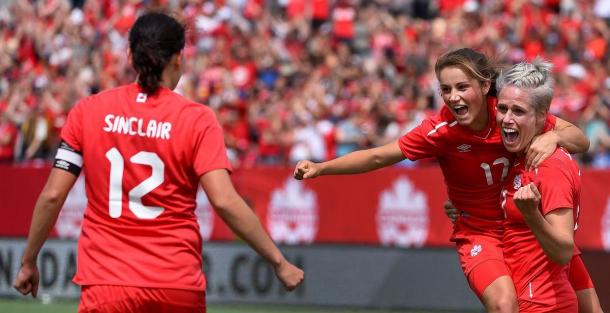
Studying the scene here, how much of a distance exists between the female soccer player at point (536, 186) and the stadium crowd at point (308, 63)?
7365 mm

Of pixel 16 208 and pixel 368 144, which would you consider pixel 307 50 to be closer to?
pixel 368 144

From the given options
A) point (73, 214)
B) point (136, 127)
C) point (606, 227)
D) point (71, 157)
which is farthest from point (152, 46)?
point (73, 214)

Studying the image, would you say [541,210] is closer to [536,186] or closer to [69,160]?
[536,186]

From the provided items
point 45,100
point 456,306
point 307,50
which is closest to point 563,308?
point 456,306

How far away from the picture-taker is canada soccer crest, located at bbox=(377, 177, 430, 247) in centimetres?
1269

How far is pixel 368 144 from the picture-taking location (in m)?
15.0

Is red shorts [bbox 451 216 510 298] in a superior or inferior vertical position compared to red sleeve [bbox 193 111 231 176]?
inferior

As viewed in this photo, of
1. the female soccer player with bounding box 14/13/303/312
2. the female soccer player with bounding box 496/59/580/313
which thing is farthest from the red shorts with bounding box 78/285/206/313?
the female soccer player with bounding box 496/59/580/313

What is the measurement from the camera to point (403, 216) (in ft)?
41.9

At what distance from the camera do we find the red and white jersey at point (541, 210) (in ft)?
18.8

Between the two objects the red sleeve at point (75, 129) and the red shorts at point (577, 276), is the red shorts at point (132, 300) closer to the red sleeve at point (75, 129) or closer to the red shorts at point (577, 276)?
the red sleeve at point (75, 129)

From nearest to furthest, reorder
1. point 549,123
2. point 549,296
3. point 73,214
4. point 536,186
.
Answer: point 536,186 → point 549,296 → point 549,123 → point 73,214

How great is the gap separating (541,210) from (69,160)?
2.26m

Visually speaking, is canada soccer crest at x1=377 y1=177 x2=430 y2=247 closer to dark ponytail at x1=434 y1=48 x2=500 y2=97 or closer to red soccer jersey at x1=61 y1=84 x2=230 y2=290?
dark ponytail at x1=434 y1=48 x2=500 y2=97
